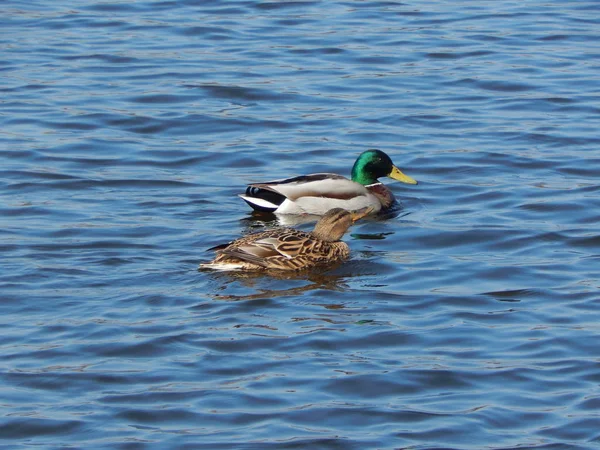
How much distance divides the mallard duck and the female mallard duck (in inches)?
54.4

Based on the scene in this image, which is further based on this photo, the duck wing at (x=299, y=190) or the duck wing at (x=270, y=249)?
the duck wing at (x=299, y=190)

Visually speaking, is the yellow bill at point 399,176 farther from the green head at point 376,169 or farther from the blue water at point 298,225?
the blue water at point 298,225

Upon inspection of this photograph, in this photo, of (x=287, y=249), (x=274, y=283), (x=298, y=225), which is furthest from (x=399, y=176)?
(x=274, y=283)

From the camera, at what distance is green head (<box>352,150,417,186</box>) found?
13.9m

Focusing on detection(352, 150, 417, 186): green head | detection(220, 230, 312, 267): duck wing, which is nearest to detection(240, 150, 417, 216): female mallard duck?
detection(352, 150, 417, 186): green head

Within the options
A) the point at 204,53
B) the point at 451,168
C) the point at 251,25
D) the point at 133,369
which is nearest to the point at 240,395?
the point at 133,369

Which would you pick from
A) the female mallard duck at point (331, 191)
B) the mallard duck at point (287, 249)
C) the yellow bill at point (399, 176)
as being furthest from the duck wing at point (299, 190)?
the mallard duck at point (287, 249)

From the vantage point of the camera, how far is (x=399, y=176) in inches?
551

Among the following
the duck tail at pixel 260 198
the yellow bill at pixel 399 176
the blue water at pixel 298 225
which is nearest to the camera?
the blue water at pixel 298 225

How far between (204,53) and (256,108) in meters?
3.12

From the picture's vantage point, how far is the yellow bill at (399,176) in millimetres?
13938

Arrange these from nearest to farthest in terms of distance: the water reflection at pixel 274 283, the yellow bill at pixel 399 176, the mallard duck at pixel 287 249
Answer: the water reflection at pixel 274 283 < the mallard duck at pixel 287 249 < the yellow bill at pixel 399 176

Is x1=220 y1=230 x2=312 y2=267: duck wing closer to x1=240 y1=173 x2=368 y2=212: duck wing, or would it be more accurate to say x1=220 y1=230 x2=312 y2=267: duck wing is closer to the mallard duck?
the mallard duck

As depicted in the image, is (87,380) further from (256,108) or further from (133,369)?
(256,108)
